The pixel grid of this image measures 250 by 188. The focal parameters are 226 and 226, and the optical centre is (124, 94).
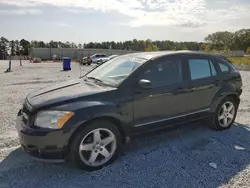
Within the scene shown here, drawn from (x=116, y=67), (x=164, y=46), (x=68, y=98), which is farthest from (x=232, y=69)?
(x=164, y=46)

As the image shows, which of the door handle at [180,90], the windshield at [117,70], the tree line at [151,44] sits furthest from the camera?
the tree line at [151,44]

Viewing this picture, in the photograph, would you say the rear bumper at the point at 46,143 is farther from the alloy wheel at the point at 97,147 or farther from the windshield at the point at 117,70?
the windshield at the point at 117,70

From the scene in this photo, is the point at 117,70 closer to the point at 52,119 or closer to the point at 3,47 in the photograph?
the point at 52,119

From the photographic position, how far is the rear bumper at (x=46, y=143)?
2822 mm

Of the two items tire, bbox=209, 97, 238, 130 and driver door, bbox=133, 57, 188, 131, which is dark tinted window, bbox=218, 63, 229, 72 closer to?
tire, bbox=209, 97, 238, 130

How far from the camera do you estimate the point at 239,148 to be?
3824mm

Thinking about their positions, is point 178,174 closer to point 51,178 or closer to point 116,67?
point 51,178

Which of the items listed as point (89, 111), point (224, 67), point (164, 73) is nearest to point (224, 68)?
point (224, 67)

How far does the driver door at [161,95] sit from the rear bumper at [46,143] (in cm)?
112

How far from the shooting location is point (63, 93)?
10.9 ft

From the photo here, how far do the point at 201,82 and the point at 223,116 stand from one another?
98cm

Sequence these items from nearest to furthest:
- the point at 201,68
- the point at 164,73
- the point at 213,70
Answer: the point at 164,73 < the point at 201,68 < the point at 213,70

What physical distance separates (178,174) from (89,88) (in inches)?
69.3

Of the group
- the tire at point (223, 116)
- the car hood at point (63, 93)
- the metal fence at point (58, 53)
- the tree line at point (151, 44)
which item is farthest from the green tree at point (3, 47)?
the tire at point (223, 116)
